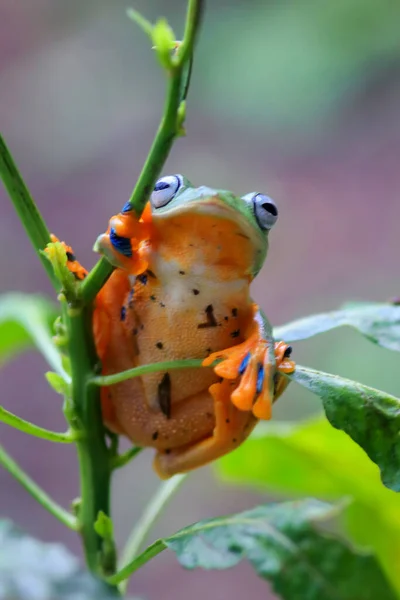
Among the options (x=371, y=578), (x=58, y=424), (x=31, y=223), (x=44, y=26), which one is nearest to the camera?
(x=31, y=223)

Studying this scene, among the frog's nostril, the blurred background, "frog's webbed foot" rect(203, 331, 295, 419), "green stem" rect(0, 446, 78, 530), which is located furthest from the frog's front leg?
the blurred background

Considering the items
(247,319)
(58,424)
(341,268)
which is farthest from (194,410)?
(341,268)

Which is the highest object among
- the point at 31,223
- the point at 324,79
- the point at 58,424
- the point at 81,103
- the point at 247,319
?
the point at 31,223

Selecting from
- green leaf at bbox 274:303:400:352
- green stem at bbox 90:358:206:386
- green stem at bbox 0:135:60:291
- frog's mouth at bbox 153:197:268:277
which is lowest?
green leaf at bbox 274:303:400:352

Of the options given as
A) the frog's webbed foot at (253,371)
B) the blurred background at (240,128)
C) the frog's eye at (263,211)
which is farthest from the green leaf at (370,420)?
the blurred background at (240,128)

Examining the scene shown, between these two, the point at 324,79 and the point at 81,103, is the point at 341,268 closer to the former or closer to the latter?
the point at 324,79

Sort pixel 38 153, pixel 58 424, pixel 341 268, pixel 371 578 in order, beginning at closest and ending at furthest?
pixel 371 578
pixel 58 424
pixel 341 268
pixel 38 153

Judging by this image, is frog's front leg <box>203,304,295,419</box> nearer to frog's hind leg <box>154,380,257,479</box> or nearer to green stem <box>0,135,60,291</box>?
frog's hind leg <box>154,380,257,479</box>
